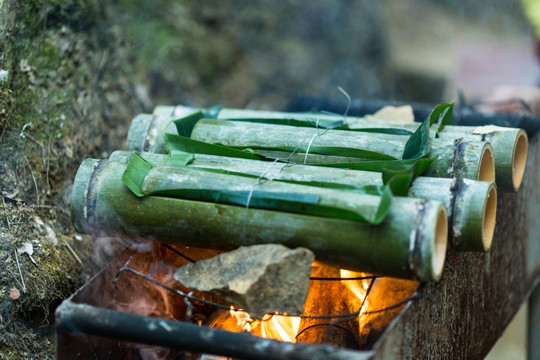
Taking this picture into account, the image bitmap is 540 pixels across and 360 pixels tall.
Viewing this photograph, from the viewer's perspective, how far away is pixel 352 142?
2.56 meters

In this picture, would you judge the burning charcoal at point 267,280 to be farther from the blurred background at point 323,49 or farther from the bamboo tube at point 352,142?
the blurred background at point 323,49

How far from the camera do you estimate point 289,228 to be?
81.7 inches

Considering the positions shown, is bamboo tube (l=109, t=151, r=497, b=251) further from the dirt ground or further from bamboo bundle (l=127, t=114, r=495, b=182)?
the dirt ground

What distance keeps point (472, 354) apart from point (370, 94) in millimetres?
5667

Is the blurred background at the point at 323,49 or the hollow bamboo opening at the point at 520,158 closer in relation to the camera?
the hollow bamboo opening at the point at 520,158

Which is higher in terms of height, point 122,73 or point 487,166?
point 122,73

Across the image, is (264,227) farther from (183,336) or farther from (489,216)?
(489,216)

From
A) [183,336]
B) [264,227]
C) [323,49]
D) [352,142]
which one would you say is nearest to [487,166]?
[352,142]

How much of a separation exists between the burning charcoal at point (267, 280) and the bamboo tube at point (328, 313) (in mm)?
292

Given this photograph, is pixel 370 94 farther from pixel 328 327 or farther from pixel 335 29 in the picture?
pixel 328 327

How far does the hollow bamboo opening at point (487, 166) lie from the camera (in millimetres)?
2443

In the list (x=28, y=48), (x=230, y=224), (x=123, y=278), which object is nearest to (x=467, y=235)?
(x=230, y=224)

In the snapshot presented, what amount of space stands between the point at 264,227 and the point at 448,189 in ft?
2.21

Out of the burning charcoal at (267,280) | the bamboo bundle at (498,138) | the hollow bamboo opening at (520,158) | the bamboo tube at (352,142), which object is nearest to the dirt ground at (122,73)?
the bamboo bundle at (498,138)
